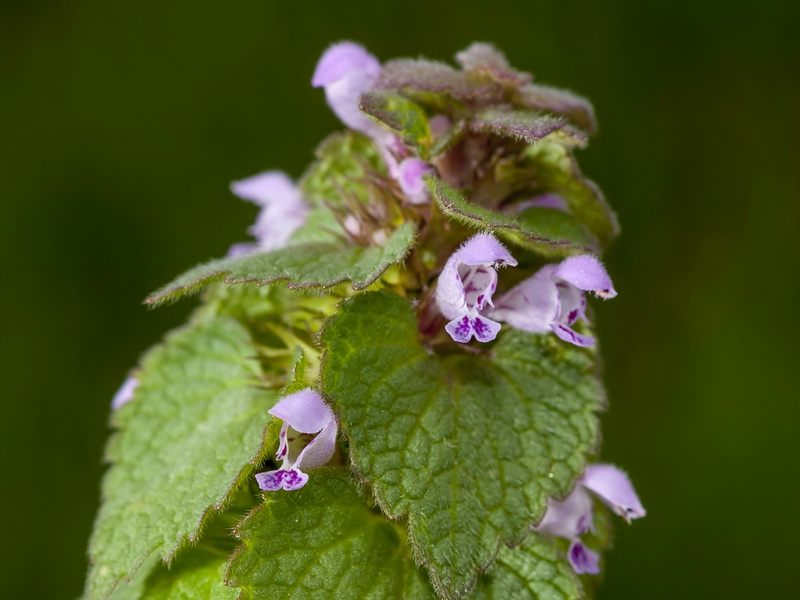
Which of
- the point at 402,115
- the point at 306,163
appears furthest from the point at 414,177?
the point at 306,163

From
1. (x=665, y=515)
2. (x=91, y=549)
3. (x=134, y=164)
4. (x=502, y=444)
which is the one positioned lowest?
(x=665, y=515)

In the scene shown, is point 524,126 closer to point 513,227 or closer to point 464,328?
point 513,227

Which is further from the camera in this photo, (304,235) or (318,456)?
(304,235)

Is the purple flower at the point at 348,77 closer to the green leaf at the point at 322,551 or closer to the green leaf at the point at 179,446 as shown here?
the green leaf at the point at 179,446

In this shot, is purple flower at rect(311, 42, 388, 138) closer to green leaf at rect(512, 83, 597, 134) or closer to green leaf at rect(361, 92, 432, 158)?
green leaf at rect(361, 92, 432, 158)

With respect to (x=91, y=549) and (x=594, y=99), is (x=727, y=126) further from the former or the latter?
(x=91, y=549)

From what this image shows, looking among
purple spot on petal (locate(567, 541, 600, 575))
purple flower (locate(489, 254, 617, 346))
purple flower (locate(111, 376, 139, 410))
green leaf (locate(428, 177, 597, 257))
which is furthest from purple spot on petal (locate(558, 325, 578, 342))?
purple flower (locate(111, 376, 139, 410))

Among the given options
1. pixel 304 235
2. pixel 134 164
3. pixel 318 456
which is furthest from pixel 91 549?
pixel 134 164
